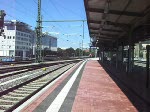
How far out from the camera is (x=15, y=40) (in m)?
138

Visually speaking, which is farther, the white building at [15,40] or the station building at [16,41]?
the white building at [15,40]

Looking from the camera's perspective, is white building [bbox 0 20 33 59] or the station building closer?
the station building

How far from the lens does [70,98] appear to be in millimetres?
13016

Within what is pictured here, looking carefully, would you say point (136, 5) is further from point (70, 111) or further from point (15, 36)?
point (15, 36)

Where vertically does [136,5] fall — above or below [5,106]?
above

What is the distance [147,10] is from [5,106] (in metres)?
10.0

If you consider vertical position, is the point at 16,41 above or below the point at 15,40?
below

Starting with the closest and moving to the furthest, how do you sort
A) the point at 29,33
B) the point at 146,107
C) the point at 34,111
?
the point at 34,111
the point at 146,107
the point at 29,33

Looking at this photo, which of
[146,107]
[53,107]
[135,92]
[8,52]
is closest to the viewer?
[53,107]

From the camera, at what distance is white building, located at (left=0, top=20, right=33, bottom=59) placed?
132000 millimetres

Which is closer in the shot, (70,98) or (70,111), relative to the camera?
(70,111)

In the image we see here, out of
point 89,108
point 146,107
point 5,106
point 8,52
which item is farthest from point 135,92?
point 8,52

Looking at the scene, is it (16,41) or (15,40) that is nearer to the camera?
(15,40)

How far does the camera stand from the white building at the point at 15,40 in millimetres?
132000
